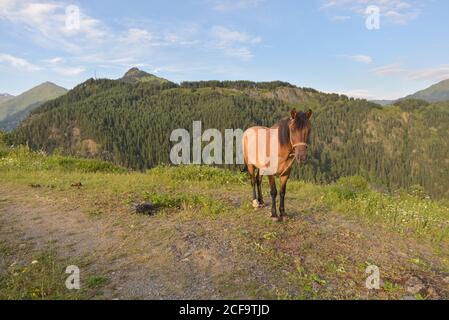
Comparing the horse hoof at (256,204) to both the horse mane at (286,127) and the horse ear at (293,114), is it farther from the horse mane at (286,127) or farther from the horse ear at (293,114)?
the horse ear at (293,114)

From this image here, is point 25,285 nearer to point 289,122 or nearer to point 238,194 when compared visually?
point 289,122

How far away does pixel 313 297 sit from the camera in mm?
6387

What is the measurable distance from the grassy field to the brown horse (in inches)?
45.9

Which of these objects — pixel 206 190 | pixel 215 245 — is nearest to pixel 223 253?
pixel 215 245

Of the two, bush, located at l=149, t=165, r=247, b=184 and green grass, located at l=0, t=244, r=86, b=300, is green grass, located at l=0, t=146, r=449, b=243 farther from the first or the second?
green grass, located at l=0, t=244, r=86, b=300

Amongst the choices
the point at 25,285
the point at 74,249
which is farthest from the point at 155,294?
the point at 74,249

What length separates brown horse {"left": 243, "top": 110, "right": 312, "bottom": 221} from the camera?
30.0 ft

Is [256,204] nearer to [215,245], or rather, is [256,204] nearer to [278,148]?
[278,148]

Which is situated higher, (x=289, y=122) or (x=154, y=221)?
(x=289, y=122)

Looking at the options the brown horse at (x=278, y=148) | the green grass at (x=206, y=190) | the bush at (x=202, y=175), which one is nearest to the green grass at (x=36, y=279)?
the green grass at (x=206, y=190)

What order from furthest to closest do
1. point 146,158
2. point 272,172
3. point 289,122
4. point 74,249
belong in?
point 146,158, point 272,172, point 289,122, point 74,249

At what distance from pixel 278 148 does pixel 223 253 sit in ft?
12.3

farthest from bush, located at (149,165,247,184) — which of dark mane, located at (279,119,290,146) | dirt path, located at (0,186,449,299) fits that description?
dark mane, located at (279,119,290,146)
